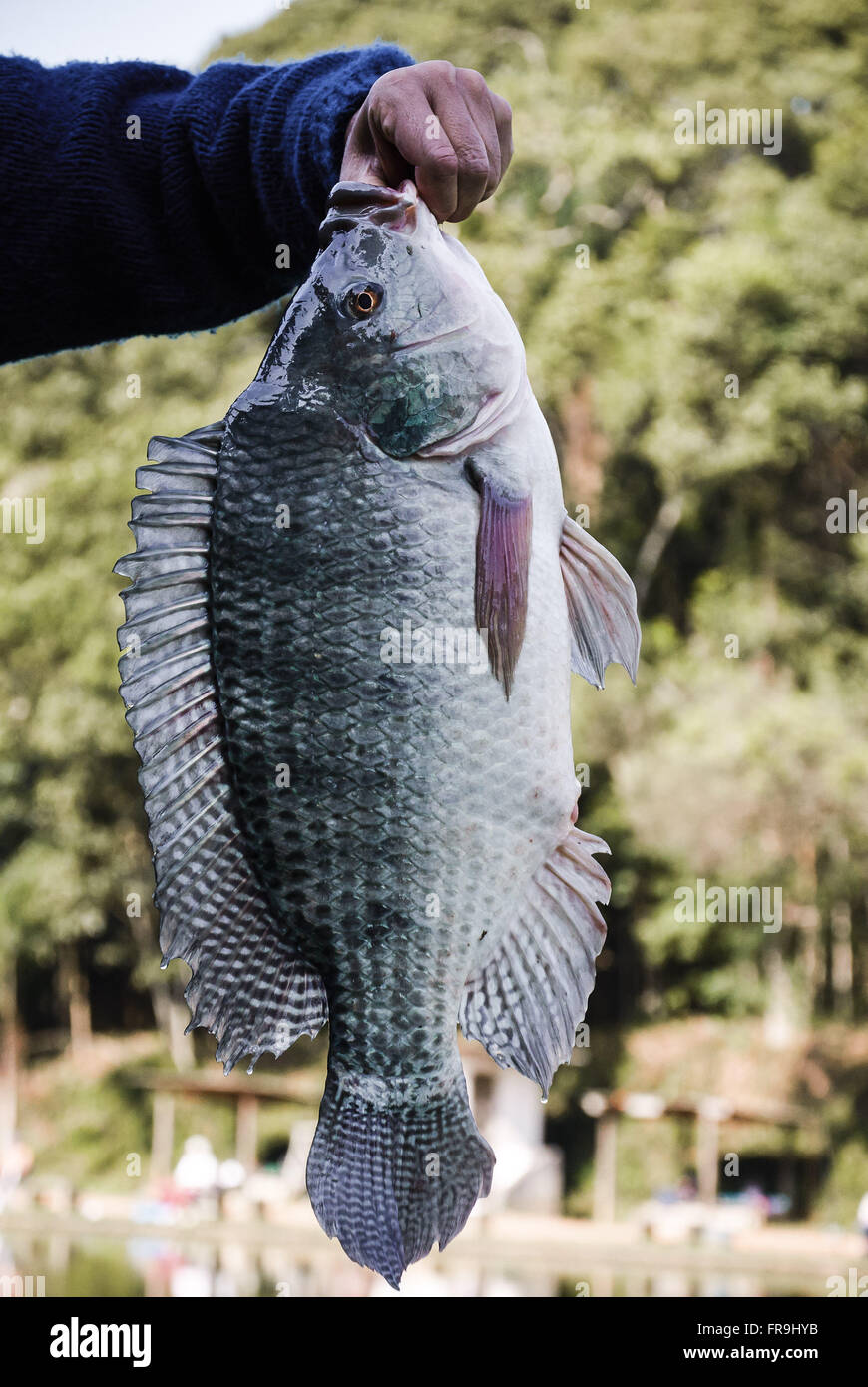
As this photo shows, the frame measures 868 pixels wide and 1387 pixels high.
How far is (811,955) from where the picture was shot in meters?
17.1

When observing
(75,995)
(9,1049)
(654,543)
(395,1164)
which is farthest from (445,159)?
(9,1049)

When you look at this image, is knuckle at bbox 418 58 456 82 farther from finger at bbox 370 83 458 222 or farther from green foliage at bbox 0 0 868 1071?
green foliage at bbox 0 0 868 1071

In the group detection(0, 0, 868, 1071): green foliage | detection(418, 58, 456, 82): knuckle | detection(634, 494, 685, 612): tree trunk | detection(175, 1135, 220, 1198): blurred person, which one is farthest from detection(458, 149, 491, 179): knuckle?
detection(634, 494, 685, 612): tree trunk

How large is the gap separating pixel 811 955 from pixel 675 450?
6.54m

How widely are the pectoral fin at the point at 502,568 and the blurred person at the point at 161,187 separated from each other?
514 millimetres

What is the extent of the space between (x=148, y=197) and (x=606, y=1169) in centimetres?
1560

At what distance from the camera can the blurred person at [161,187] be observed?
1904 millimetres

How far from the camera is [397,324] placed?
1.66m

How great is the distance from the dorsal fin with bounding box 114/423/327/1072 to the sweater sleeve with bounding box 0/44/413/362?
490mm

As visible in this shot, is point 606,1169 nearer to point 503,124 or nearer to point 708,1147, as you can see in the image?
point 708,1147

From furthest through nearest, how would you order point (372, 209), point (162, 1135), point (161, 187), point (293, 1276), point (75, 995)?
point (75, 995), point (162, 1135), point (293, 1276), point (161, 187), point (372, 209)

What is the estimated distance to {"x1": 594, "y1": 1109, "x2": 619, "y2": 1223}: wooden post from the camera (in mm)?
16031

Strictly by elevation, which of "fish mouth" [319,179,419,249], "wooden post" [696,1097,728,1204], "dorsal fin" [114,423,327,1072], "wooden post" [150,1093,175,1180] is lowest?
"wooden post" [150,1093,175,1180]

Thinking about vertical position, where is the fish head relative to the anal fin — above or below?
above
